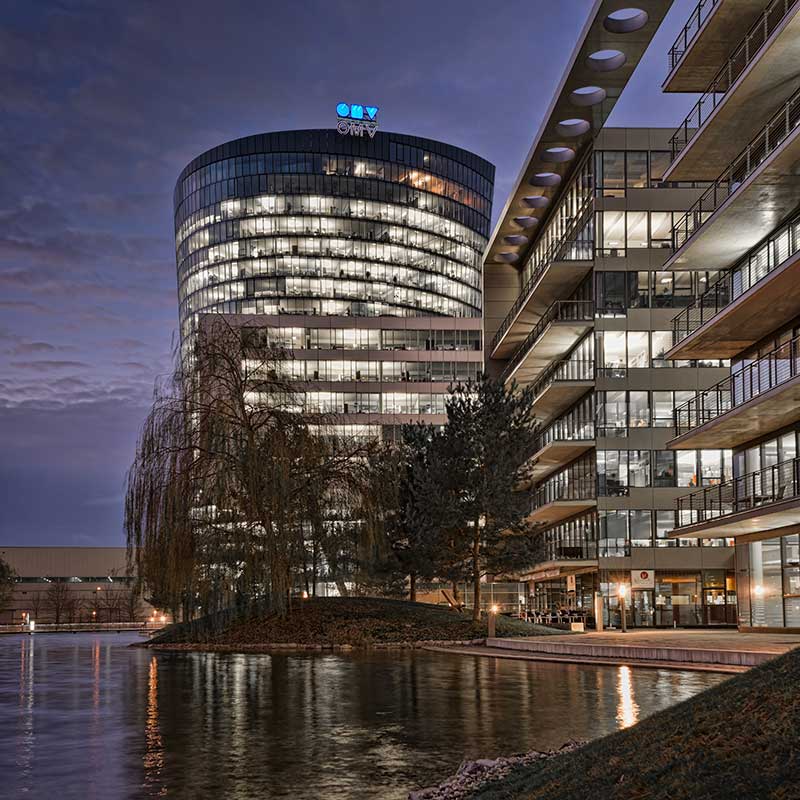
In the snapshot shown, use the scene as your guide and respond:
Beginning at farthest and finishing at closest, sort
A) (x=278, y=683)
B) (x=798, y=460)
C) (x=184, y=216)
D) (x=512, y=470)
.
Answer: (x=184, y=216) < (x=512, y=470) < (x=798, y=460) < (x=278, y=683)

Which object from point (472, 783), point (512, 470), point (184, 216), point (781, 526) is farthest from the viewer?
point (184, 216)

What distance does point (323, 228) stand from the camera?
163 meters

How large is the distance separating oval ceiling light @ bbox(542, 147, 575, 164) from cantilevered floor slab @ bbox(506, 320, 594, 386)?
9.65 metres

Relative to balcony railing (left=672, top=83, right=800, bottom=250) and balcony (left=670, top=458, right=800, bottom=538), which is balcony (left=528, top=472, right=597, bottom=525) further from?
balcony railing (left=672, top=83, right=800, bottom=250)

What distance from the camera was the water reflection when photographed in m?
15.8

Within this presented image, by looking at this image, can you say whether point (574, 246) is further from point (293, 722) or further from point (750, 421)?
Result: point (293, 722)

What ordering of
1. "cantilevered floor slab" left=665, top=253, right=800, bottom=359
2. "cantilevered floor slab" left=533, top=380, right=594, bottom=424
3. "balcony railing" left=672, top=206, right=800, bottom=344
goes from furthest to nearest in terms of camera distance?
"cantilevered floor slab" left=533, top=380, right=594, bottom=424
"balcony railing" left=672, top=206, right=800, bottom=344
"cantilevered floor slab" left=665, top=253, right=800, bottom=359

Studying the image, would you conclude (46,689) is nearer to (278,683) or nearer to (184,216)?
(278,683)

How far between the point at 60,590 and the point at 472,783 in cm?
12315

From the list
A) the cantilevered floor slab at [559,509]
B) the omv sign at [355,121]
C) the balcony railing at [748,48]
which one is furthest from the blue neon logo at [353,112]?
the balcony railing at [748,48]

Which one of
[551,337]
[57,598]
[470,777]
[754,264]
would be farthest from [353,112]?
[470,777]

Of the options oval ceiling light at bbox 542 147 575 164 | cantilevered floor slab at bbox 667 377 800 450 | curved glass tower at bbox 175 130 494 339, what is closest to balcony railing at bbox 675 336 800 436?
cantilevered floor slab at bbox 667 377 800 450

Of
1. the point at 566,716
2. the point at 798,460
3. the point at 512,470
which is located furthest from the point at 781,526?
the point at 566,716

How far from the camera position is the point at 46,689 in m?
24.8
